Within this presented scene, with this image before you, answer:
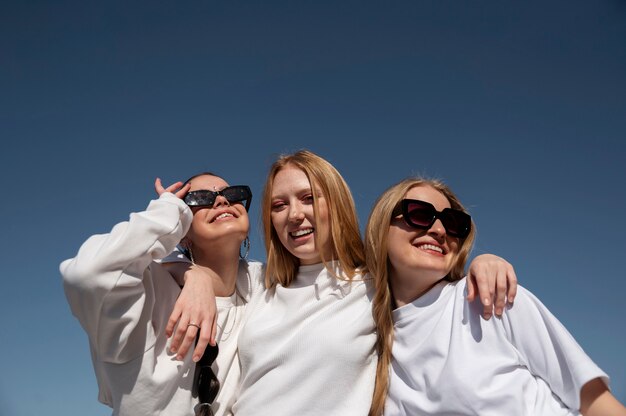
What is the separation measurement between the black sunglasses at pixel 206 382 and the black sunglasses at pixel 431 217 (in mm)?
2249

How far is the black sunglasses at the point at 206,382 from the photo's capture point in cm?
484

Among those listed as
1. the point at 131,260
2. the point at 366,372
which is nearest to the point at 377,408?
the point at 366,372

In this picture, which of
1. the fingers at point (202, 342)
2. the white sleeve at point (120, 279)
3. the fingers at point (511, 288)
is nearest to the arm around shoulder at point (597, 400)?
the fingers at point (511, 288)

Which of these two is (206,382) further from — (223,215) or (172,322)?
(223,215)

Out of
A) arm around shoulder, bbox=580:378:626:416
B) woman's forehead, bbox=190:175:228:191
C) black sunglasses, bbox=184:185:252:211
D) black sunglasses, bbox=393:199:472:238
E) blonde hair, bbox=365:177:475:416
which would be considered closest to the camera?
arm around shoulder, bbox=580:378:626:416

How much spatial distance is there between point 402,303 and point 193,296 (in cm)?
203

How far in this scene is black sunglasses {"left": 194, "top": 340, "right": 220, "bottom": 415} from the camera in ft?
15.9

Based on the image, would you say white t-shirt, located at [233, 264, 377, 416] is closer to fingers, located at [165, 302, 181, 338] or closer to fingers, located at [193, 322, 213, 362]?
fingers, located at [193, 322, 213, 362]

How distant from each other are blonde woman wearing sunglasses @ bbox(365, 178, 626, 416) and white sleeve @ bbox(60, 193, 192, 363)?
2.12 meters

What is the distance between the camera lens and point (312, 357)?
493 cm

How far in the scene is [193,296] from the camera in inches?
→ 191

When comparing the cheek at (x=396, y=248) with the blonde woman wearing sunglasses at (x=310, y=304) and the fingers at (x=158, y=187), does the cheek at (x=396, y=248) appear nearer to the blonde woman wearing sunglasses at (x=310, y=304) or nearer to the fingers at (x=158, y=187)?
the blonde woman wearing sunglasses at (x=310, y=304)

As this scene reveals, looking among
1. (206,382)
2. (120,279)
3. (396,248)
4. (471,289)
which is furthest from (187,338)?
(471,289)

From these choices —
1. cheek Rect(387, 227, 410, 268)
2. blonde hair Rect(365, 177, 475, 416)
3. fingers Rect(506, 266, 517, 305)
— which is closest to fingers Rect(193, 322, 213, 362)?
blonde hair Rect(365, 177, 475, 416)
